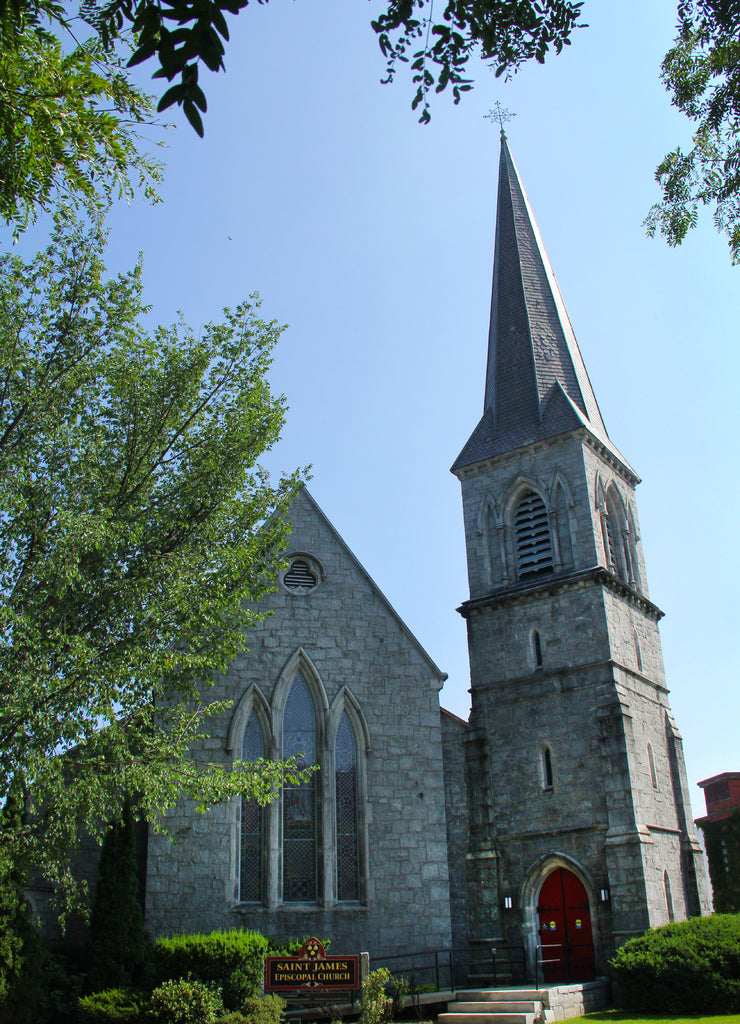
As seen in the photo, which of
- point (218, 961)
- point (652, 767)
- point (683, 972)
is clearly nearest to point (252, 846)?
point (218, 961)

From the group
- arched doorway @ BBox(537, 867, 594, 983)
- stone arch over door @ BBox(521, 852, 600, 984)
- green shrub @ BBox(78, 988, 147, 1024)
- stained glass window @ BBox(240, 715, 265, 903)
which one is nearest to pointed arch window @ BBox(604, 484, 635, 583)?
stone arch over door @ BBox(521, 852, 600, 984)

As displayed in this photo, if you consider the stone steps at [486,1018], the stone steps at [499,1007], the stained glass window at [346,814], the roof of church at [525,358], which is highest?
the roof of church at [525,358]

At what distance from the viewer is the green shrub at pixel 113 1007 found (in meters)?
12.6

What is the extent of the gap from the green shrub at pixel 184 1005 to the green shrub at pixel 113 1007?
0.25 m

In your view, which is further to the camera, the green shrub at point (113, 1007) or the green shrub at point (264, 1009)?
the green shrub at point (113, 1007)

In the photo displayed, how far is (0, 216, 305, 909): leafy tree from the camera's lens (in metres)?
10.5

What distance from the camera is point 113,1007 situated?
12.7 metres

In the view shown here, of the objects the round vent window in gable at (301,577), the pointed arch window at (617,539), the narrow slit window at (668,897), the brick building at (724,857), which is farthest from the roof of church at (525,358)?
the brick building at (724,857)

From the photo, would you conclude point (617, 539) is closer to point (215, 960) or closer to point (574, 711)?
point (574, 711)

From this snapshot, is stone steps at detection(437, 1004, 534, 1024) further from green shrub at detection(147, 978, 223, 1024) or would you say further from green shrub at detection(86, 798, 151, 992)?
green shrub at detection(86, 798, 151, 992)

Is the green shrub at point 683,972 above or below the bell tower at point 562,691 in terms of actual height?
below

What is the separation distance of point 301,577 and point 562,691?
6.71 meters

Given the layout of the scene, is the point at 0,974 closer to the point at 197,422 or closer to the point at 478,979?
the point at 197,422

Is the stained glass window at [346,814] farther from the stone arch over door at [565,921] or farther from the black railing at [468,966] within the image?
the stone arch over door at [565,921]
